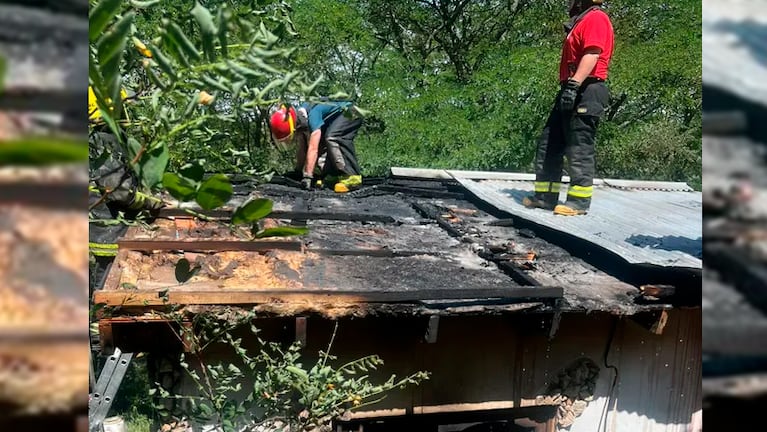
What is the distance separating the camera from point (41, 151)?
0.33m

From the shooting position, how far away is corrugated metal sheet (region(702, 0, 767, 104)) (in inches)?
15.6

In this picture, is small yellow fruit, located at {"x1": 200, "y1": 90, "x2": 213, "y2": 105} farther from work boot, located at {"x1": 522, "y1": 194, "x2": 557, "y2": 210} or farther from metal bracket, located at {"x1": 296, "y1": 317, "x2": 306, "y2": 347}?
work boot, located at {"x1": 522, "y1": 194, "x2": 557, "y2": 210}

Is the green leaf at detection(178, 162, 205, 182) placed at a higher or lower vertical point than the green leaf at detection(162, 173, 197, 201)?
higher

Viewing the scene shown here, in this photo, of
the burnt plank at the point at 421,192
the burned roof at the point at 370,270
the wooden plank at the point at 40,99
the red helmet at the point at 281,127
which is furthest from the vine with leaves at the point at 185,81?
the red helmet at the point at 281,127

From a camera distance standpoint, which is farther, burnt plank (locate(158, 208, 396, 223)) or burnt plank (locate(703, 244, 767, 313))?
burnt plank (locate(158, 208, 396, 223))

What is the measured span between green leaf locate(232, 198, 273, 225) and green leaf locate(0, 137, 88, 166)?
0.31 metres

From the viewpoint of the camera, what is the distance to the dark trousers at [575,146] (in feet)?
9.91

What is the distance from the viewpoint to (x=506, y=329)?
2.19 meters

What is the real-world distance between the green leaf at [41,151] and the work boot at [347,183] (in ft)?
11.1

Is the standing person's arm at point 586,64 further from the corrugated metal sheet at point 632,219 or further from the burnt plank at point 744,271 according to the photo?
the burnt plank at point 744,271

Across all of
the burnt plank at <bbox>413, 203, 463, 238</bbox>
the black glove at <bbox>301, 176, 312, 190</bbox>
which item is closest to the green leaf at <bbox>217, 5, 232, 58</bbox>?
the burnt plank at <bbox>413, 203, 463, 238</bbox>

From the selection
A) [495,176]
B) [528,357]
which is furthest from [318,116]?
[528,357]

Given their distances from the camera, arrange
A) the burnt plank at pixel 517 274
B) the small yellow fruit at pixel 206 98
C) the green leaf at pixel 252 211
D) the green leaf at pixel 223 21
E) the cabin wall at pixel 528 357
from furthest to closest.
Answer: the cabin wall at pixel 528 357 → the burnt plank at pixel 517 274 → the small yellow fruit at pixel 206 98 → the green leaf at pixel 252 211 → the green leaf at pixel 223 21

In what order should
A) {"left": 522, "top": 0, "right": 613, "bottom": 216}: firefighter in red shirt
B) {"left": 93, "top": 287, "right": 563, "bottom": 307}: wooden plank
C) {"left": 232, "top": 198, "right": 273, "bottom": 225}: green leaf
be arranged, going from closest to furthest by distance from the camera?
{"left": 232, "top": 198, "right": 273, "bottom": 225}: green leaf
{"left": 93, "top": 287, "right": 563, "bottom": 307}: wooden plank
{"left": 522, "top": 0, "right": 613, "bottom": 216}: firefighter in red shirt
